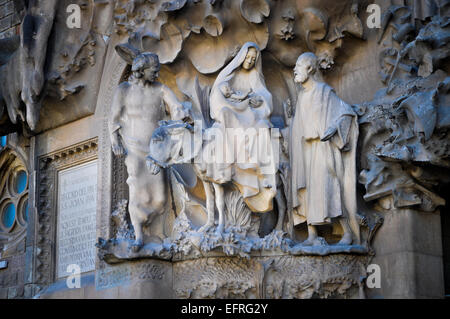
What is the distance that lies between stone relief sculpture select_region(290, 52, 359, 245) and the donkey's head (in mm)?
1168

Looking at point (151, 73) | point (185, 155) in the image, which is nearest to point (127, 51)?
point (151, 73)

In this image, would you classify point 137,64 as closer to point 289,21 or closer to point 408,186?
point 289,21

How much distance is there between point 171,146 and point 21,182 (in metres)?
3.87

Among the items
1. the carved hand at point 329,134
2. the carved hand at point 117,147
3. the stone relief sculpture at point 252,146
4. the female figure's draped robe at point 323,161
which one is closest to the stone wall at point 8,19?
the stone relief sculpture at point 252,146

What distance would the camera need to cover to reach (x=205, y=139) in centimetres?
1263

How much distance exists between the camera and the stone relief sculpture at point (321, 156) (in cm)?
1240

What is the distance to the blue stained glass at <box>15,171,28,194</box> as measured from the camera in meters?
15.8

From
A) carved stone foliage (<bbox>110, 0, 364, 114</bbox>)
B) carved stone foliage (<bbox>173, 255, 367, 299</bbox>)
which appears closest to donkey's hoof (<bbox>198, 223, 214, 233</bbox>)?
carved stone foliage (<bbox>173, 255, 367, 299</bbox>)

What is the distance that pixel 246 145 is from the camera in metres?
12.5

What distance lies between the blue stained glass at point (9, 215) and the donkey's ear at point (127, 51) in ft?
10.9

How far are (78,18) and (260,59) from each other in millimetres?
2822

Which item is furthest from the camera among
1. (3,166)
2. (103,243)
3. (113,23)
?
(3,166)

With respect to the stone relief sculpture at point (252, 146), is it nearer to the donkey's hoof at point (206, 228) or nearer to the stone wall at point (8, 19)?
the donkey's hoof at point (206, 228)

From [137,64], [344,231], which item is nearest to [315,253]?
[344,231]
